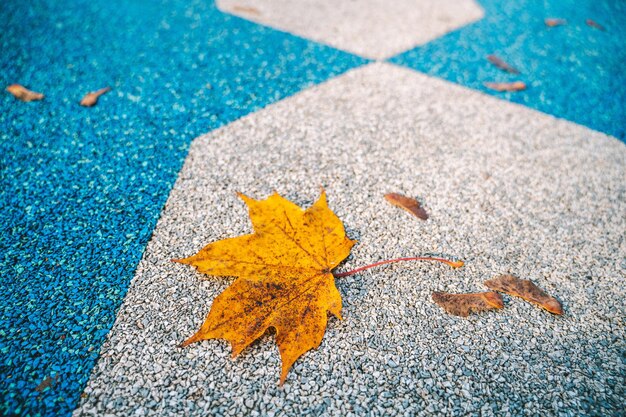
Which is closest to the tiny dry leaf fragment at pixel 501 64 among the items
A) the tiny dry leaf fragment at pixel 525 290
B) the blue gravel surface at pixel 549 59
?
the blue gravel surface at pixel 549 59

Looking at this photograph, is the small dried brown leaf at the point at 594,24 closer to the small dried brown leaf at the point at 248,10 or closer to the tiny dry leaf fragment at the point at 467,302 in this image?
the small dried brown leaf at the point at 248,10

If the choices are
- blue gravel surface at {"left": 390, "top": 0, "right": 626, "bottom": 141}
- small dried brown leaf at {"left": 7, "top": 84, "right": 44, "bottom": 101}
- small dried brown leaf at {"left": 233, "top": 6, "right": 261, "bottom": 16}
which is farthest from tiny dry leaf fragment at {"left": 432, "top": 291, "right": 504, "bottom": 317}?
small dried brown leaf at {"left": 233, "top": 6, "right": 261, "bottom": 16}

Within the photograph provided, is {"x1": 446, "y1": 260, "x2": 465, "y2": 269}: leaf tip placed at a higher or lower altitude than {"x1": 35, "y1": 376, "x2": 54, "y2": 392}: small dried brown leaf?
higher

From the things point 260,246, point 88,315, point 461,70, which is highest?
point 461,70

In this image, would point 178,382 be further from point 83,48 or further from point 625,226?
point 83,48

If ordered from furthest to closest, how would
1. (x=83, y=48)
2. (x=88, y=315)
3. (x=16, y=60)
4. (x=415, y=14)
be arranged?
(x=415, y=14) < (x=83, y=48) < (x=16, y=60) < (x=88, y=315)

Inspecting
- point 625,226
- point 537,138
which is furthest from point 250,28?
point 625,226

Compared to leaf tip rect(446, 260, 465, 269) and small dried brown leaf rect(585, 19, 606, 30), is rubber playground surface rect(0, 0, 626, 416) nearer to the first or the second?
leaf tip rect(446, 260, 465, 269)

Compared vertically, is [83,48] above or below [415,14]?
below
